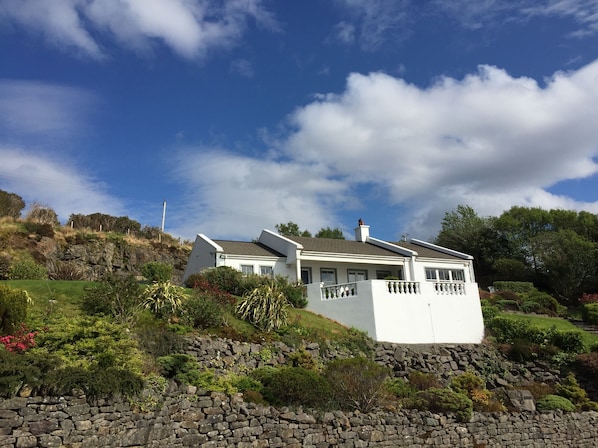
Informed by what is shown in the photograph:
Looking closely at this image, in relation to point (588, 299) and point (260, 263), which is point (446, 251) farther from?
point (260, 263)

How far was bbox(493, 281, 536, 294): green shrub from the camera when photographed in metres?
41.9

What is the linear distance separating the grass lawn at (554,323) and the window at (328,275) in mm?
10671

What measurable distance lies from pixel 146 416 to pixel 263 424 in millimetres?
3251

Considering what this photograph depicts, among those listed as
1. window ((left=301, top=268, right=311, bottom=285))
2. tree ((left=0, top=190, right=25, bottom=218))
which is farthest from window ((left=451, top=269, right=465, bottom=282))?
tree ((left=0, top=190, right=25, bottom=218))

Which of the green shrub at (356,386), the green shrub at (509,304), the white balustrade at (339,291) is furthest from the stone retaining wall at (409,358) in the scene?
the green shrub at (509,304)

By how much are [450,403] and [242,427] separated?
7.94m

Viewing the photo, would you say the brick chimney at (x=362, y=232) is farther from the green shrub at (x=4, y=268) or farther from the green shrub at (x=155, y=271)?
the green shrub at (x=4, y=268)

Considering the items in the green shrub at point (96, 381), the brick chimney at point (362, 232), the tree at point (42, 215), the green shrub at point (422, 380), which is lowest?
the green shrub at point (422, 380)

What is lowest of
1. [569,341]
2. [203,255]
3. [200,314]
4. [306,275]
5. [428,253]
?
[569,341]

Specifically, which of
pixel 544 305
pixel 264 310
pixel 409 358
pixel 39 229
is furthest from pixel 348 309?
pixel 39 229

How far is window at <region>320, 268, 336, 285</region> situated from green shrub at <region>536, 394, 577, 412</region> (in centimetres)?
1376

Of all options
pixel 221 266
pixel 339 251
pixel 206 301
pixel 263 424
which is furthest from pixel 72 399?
pixel 339 251

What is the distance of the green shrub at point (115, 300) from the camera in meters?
17.4

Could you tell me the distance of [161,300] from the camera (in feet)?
63.0
